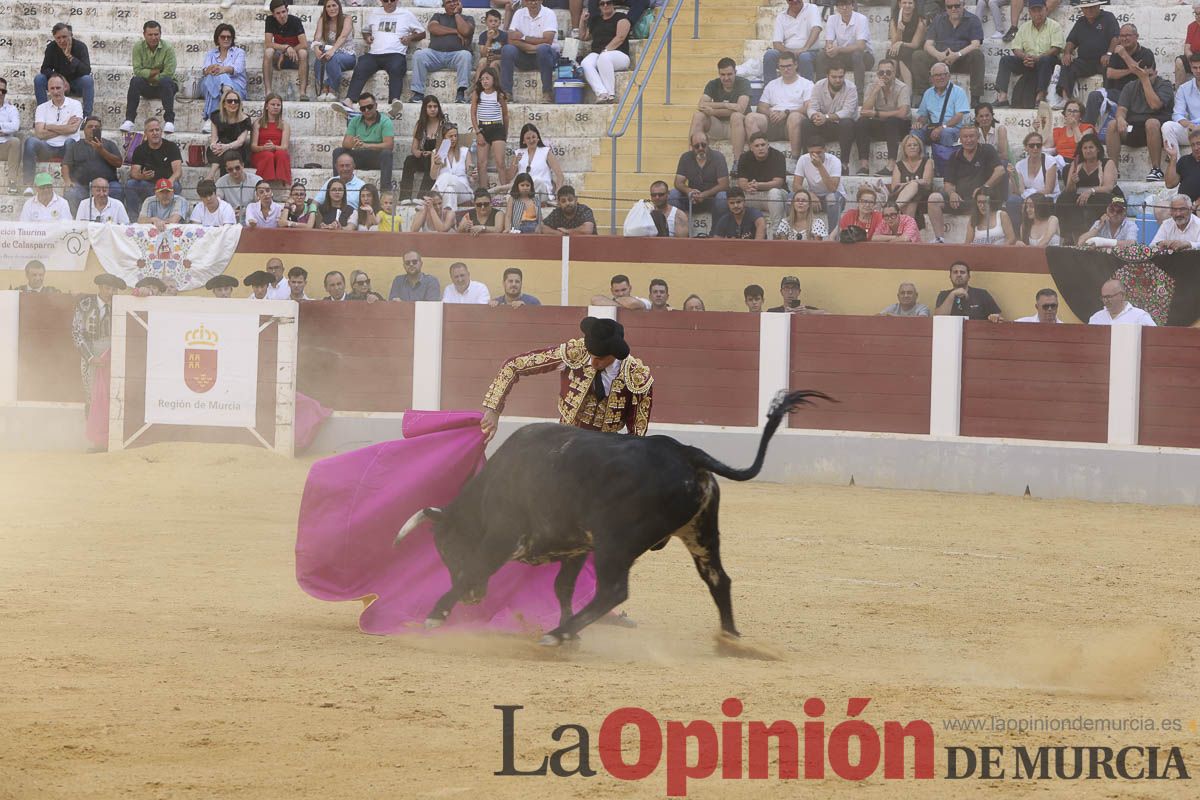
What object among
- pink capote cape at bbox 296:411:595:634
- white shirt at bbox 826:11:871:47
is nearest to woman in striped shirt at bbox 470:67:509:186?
white shirt at bbox 826:11:871:47

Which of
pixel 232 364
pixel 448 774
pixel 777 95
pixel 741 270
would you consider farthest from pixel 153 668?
pixel 777 95

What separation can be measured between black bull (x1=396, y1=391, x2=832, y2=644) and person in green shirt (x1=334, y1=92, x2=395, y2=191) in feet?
24.2

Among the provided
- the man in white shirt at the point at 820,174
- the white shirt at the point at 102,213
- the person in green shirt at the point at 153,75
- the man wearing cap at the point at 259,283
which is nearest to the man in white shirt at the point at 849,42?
the man in white shirt at the point at 820,174

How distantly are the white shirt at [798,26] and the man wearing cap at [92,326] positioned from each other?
16.9 ft

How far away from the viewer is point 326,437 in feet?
34.0

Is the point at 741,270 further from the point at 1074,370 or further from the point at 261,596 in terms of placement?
the point at 261,596

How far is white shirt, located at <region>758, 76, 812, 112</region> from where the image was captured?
1144 centimetres

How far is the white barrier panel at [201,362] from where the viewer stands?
10.1 m

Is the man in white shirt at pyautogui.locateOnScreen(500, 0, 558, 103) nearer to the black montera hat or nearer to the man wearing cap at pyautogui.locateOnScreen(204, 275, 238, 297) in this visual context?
the man wearing cap at pyautogui.locateOnScreen(204, 275, 238, 297)

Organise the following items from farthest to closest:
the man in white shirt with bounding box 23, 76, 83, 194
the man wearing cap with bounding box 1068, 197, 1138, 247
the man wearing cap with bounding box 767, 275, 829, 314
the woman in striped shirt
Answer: the man in white shirt with bounding box 23, 76, 83, 194 < the woman in striped shirt < the man wearing cap with bounding box 767, 275, 829, 314 < the man wearing cap with bounding box 1068, 197, 1138, 247

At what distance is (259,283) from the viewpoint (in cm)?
1057

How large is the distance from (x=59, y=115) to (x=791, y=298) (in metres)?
6.27

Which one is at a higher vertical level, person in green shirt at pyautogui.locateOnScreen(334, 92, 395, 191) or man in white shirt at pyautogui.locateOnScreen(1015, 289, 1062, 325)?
person in green shirt at pyautogui.locateOnScreen(334, 92, 395, 191)

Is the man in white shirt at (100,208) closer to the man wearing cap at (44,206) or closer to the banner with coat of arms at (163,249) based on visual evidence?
the man wearing cap at (44,206)
